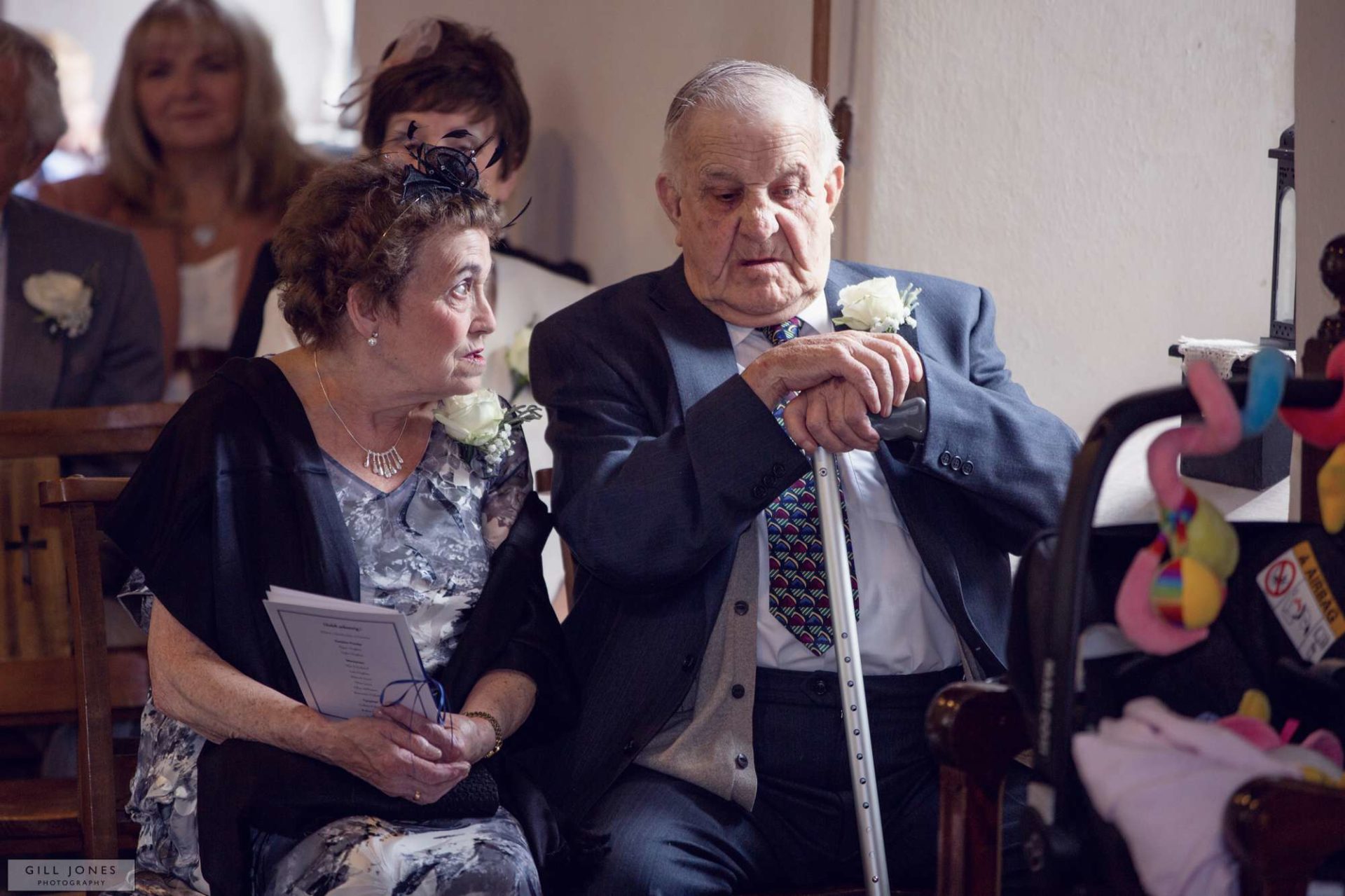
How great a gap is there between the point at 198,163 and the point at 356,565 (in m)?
2.27

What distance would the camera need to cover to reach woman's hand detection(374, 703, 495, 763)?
1763 millimetres

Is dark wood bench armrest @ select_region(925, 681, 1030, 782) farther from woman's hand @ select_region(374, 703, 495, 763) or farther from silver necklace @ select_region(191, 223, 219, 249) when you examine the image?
silver necklace @ select_region(191, 223, 219, 249)

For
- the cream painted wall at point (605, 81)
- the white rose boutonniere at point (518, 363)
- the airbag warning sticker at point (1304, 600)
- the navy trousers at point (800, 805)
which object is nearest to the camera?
the airbag warning sticker at point (1304, 600)

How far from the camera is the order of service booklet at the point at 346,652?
5.34 feet

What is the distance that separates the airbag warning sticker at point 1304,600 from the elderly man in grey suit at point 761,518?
58cm

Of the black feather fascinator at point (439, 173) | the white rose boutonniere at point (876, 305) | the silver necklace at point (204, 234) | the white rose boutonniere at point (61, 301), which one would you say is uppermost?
the black feather fascinator at point (439, 173)

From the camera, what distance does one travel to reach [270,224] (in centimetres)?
392

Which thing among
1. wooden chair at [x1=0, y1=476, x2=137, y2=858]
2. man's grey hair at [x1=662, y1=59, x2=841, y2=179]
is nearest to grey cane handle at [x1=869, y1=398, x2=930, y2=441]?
man's grey hair at [x1=662, y1=59, x2=841, y2=179]

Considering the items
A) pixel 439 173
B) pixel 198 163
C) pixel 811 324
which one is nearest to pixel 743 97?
pixel 811 324

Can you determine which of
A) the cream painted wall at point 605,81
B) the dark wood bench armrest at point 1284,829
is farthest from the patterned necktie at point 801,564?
the cream painted wall at point 605,81

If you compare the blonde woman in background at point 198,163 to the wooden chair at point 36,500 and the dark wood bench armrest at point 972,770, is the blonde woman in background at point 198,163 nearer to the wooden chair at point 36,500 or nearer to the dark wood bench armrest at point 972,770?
the wooden chair at point 36,500

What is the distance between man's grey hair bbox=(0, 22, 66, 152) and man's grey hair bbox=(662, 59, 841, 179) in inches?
76.7

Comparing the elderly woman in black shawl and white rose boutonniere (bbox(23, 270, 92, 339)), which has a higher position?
white rose boutonniere (bbox(23, 270, 92, 339))

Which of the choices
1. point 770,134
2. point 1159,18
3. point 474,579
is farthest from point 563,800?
point 1159,18
